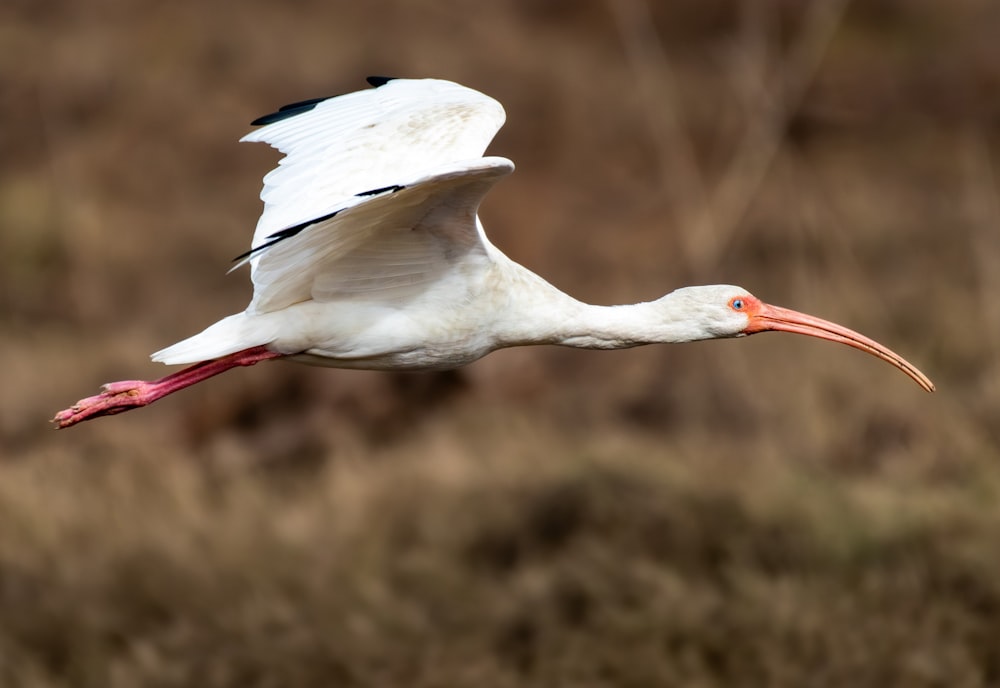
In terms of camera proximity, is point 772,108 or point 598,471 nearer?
point 598,471

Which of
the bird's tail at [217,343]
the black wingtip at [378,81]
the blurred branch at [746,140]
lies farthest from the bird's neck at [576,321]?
the blurred branch at [746,140]

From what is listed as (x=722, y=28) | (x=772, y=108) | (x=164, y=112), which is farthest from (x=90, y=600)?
(x=722, y=28)

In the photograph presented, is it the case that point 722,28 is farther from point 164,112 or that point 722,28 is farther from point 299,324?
point 299,324

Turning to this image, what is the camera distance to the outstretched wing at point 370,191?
6285 millimetres

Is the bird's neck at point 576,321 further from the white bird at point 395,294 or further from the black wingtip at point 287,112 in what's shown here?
the black wingtip at point 287,112

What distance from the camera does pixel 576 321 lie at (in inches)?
279

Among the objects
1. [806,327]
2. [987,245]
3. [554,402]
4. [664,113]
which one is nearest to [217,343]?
[806,327]

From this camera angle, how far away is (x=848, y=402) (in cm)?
1545

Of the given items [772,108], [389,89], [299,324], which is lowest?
[772,108]

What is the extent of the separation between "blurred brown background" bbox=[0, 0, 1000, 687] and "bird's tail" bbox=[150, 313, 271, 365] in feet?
21.1

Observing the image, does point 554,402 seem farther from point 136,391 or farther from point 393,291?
point 393,291

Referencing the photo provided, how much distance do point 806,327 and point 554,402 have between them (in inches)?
392

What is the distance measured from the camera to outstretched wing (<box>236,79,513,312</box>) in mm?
6285

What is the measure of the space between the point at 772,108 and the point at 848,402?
3.10 meters
